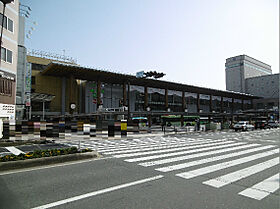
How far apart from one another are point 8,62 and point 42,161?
16047 mm

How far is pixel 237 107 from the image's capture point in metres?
84.2

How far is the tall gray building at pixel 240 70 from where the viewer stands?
4038 inches

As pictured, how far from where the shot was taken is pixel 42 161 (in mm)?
7402

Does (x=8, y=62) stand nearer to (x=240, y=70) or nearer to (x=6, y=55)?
(x=6, y=55)

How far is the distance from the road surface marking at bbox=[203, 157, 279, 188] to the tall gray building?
105532mm

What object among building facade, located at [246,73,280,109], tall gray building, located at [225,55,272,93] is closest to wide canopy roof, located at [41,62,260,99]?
building facade, located at [246,73,280,109]

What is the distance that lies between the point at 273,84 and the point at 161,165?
335 ft

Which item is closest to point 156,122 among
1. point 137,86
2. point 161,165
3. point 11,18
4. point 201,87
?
point 137,86

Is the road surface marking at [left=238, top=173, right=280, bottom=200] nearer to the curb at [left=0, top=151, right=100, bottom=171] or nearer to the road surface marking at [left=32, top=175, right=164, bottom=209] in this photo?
the road surface marking at [left=32, top=175, right=164, bottom=209]

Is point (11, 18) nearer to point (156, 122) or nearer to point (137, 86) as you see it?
point (137, 86)

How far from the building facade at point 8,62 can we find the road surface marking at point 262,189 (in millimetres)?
19329

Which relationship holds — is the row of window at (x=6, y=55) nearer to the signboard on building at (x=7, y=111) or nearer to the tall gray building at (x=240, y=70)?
the signboard on building at (x=7, y=111)

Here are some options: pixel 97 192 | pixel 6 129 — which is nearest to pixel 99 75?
pixel 6 129

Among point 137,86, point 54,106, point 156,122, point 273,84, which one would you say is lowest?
point 156,122
